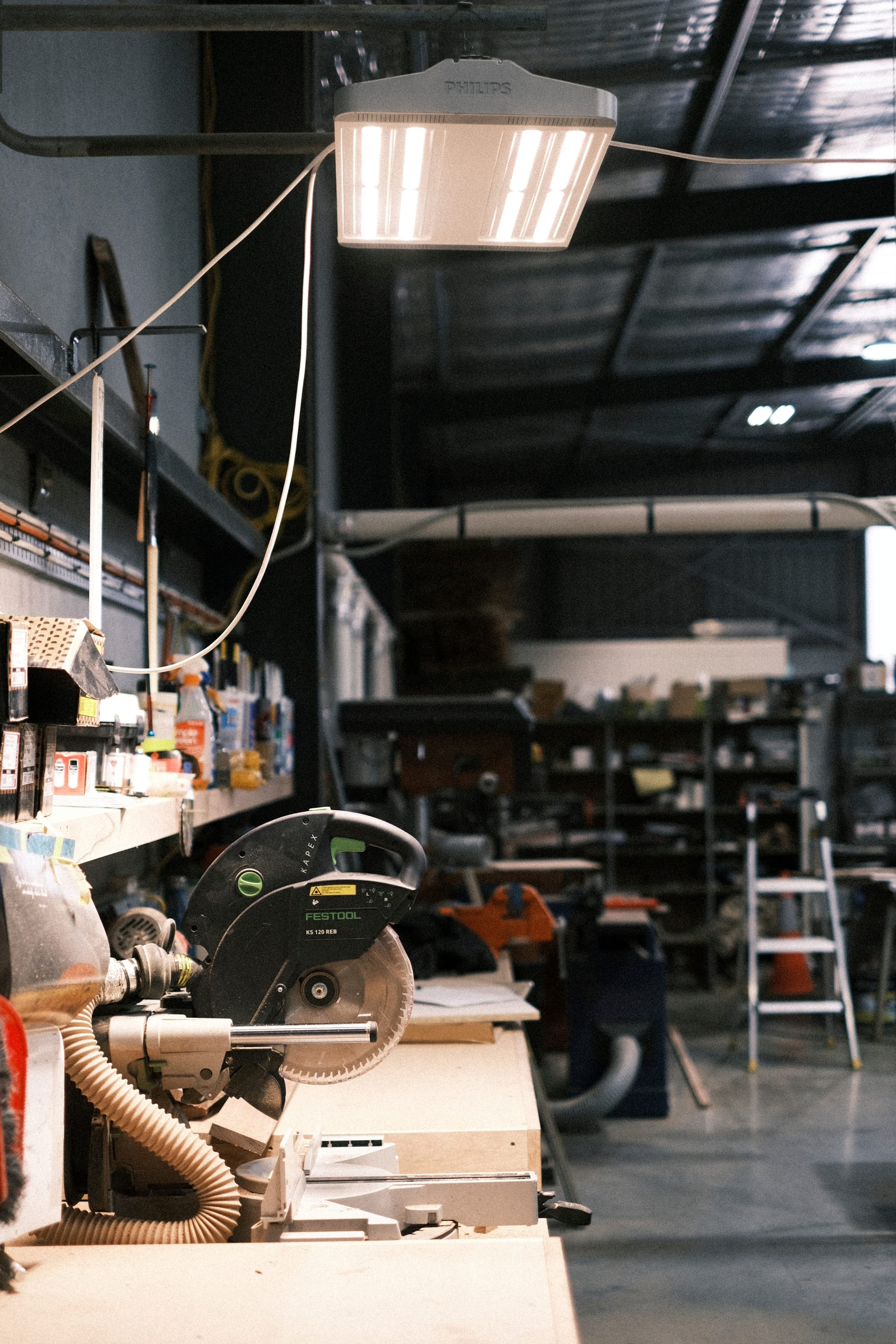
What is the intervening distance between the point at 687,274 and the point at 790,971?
4.22m

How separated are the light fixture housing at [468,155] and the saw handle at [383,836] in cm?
88

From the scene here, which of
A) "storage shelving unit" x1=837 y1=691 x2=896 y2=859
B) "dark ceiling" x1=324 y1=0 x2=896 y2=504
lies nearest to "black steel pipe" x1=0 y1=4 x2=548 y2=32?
"dark ceiling" x1=324 y1=0 x2=896 y2=504

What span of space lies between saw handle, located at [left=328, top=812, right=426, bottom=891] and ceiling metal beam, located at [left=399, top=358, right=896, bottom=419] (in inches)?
284

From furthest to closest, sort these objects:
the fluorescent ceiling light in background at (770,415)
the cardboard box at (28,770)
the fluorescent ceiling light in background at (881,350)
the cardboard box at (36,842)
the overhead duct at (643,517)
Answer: the fluorescent ceiling light in background at (770,415) < the overhead duct at (643,517) < the fluorescent ceiling light in background at (881,350) < the cardboard box at (28,770) < the cardboard box at (36,842)

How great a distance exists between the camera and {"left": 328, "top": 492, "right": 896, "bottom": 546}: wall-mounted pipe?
507 centimetres

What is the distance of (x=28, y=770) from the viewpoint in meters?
1.42

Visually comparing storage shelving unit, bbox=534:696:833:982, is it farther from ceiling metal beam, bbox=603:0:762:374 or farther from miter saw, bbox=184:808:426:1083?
miter saw, bbox=184:808:426:1083

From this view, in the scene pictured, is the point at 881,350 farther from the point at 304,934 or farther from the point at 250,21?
the point at 304,934

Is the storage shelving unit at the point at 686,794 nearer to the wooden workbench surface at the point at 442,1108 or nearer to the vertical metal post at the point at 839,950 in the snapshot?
the vertical metal post at the point at 839,950

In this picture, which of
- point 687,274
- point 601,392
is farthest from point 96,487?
point 601,392

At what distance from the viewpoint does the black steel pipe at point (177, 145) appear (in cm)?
182

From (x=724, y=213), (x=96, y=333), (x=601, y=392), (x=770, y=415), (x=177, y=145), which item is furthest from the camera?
(x=770, y=415)

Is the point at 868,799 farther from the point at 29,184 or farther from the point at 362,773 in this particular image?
the point at 29,184

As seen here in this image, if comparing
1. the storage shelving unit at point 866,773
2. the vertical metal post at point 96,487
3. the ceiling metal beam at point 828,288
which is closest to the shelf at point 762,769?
the storage shelving unit at point 866,773
